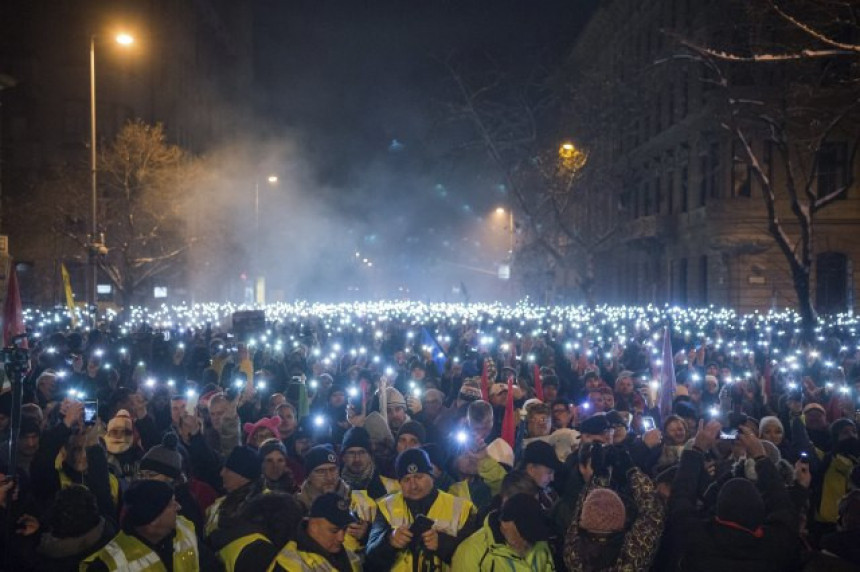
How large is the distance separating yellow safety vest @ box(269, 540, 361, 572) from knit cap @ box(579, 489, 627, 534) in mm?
1354

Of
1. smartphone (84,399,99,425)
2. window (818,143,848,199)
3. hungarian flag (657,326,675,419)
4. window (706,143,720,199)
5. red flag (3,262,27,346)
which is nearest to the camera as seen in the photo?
smartphone (84,399,99,425)

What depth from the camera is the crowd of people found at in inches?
189

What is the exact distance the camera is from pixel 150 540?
15.5 ft

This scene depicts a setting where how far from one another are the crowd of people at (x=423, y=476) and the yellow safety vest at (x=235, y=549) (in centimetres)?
2

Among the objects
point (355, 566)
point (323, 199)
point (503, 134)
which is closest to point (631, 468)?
point (355, 566)

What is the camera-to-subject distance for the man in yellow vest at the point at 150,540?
15.0 feet

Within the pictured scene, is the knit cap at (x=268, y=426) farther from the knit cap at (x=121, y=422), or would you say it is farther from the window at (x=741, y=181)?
the window at (x=741, y=181)

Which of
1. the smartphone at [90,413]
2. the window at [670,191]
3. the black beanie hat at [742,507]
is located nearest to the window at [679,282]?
the window at [670,191]

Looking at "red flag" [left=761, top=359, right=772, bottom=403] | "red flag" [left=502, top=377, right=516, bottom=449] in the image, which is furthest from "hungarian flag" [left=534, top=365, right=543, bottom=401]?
"red flag" [left=761, top=359, right=772, bottom=403]

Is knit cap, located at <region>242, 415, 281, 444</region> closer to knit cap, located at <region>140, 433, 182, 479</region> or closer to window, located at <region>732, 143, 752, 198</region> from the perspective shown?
knit cap, located at <region>140, 433, 182, 479</region>

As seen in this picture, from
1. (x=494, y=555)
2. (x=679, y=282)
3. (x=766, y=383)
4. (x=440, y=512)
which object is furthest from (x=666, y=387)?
(x=679, y=282)

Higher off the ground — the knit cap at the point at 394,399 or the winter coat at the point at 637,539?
the knit cap at the point at 394,399

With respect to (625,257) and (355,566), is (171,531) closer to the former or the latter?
(355,566)

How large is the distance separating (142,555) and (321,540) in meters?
0.91
